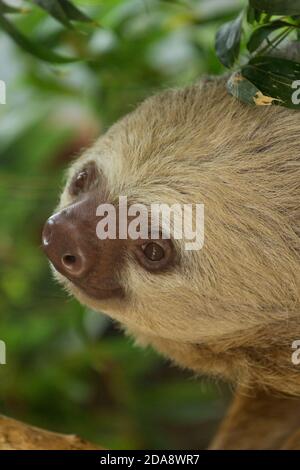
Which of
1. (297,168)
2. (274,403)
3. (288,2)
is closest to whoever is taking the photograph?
(288,2)

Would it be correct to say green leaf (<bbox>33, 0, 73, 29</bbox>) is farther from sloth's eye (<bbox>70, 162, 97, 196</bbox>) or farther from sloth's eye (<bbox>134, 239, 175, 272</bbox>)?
sloth's eye (<bbox>134, 239, 175, 272</bbox>)

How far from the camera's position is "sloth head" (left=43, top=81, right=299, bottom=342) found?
1855mm

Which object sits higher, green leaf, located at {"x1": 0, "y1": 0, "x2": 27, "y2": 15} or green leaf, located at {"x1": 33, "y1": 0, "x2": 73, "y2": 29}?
green leaf, located at {"x1": 0, "y1": 0, "x2": 27, "y2": 15}

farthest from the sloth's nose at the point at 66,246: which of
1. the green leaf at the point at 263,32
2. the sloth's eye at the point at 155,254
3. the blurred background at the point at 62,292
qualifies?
the blurred background at the point at 62,292

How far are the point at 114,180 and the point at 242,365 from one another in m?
0.58

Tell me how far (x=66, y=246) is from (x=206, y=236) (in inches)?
12.8

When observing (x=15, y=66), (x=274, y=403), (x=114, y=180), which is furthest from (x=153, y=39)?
(x=274, y=403)

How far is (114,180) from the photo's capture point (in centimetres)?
201

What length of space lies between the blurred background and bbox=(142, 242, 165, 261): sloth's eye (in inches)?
44.5

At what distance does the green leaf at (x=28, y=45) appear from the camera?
2.04 meters

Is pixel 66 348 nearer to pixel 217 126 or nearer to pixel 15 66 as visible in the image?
pixel 15 66

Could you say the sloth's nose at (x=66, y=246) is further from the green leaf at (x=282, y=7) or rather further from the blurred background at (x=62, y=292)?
the blurred background at (x=62, y=292)

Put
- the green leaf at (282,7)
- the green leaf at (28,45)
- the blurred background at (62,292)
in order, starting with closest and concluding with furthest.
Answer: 1. the green leaf at (282,7)
2. the green leaf at (28,45)
3. the blurred background at (62,292)

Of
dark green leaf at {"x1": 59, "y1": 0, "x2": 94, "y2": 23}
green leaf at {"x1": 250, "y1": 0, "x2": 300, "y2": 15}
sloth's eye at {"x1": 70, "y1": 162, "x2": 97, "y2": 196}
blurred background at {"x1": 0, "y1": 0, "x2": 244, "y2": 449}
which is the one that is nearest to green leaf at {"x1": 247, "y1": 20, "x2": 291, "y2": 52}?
green leaf at {"x1": 250, "y1": 0, "x2": 300, "y2": 15}
